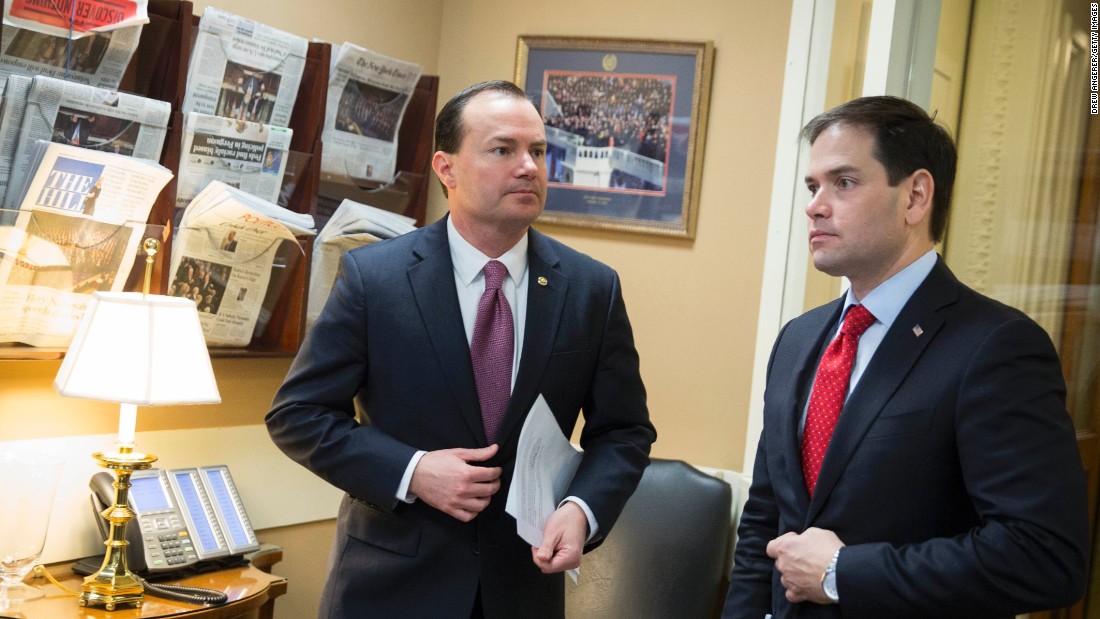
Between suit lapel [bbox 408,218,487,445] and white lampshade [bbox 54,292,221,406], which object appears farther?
white lampshade [bbox 54,292,221,406]

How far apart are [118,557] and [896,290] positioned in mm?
1691

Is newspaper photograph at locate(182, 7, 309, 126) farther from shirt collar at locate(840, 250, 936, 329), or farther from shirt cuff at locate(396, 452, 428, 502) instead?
shirt collar at locate(840, 250, 936, 329)

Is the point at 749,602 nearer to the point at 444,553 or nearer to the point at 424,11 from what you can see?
the point at 444,553

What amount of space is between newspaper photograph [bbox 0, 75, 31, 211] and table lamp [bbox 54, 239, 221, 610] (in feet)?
1.00

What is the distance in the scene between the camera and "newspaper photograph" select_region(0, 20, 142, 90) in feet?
6.97

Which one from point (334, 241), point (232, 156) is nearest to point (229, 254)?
point (232, 156)

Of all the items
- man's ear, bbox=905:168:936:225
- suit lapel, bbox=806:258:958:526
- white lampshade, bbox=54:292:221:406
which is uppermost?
man's ear, bbox=905:168:936:225

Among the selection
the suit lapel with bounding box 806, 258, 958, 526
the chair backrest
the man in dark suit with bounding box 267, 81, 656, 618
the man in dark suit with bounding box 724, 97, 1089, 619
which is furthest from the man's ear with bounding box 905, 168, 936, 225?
the chair backrest

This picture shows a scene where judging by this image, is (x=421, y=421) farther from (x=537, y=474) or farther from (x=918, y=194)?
(x=918, y=194)

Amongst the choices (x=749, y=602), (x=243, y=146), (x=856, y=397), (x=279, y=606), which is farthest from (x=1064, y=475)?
(x=279, y=606)

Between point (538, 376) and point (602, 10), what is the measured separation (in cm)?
166

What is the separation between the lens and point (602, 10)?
3.16 metres

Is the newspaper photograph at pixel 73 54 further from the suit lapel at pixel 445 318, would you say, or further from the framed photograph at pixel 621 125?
the framed photograph at pixel 621 125

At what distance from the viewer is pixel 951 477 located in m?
1.45
